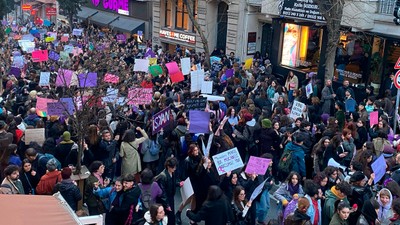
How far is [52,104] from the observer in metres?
10.6

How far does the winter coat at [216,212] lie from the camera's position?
289 inches

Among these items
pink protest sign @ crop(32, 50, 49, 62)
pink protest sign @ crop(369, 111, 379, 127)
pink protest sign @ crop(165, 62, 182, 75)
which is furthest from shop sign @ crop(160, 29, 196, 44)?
pink protest sign @ crop(369, 111, 379, 127)

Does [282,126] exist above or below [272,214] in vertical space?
above

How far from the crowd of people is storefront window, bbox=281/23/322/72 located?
22.7 ft

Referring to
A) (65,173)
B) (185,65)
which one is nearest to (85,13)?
(185,65)

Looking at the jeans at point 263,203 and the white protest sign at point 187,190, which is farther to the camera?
the jeans at point 263,203

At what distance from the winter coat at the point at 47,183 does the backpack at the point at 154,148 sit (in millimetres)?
2535

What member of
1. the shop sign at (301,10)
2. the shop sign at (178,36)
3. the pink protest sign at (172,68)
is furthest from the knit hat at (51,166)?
the shop sign at (178,36)

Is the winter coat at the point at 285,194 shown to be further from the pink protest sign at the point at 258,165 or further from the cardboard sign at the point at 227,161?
the cardboard sign at the point at 227,161

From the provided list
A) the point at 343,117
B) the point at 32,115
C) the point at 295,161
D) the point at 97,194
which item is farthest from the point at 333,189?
the point at 32,115

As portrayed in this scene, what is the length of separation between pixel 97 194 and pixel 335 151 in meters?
4.44

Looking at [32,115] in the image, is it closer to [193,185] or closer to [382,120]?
[193,185]

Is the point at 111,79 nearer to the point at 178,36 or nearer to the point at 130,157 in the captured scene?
the point at 130,157

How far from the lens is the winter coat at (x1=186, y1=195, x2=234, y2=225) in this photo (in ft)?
24.0
